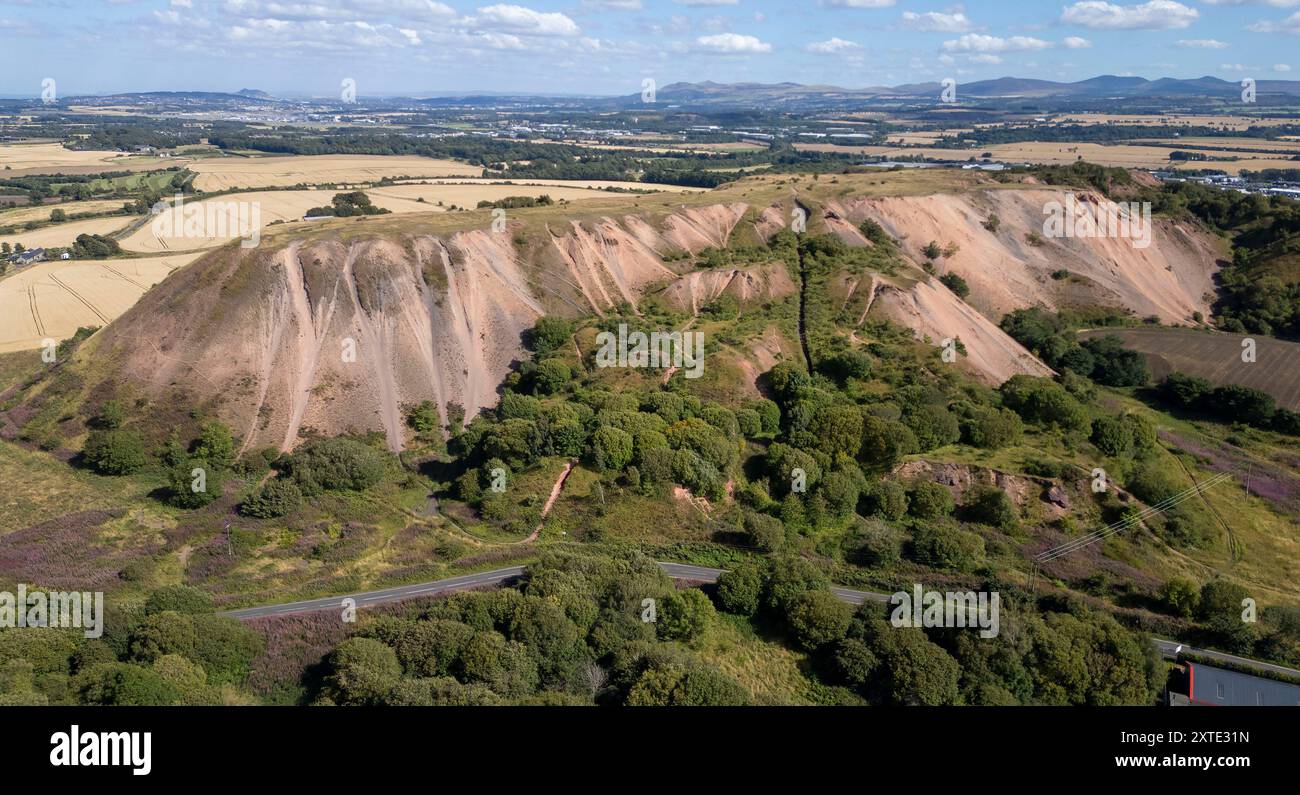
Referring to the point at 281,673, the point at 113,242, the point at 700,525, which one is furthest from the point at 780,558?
the point at 113,242

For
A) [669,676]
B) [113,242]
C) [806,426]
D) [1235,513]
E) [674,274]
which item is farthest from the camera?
[113,242]

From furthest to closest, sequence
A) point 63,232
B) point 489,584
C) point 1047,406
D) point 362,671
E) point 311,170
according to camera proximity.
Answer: point 311,170
point 63,232
point 1047,406
point 489,584
point 362,671

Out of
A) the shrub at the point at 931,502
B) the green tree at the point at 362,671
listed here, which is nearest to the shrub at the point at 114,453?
the green tree at the point at 362,671

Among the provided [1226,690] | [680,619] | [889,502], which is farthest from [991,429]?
[680,619]

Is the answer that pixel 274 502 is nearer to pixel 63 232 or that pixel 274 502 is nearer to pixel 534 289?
pixel 534 289

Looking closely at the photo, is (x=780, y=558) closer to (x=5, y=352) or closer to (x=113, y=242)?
(x=5, y=352)

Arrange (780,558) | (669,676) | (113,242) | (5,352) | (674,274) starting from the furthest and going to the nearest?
(113,242) → (674,274) → (5,352) → (780,558) → (669,676)

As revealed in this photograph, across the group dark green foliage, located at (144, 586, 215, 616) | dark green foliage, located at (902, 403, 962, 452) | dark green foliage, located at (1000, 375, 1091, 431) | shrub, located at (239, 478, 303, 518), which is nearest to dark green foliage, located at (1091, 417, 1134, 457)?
dark green foliage, located at (1000, 375, 1091, 431)

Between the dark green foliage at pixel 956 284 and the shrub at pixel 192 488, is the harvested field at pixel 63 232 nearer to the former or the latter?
the shrub at pixel 192 488
